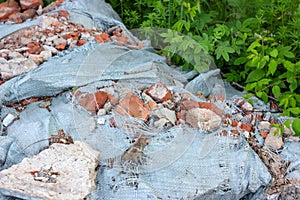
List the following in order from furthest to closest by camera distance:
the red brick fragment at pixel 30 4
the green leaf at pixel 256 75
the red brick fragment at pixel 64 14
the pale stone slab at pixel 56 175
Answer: the red brick fragment at pixel 30 4 → the red brick fragment at pixel 64 14 → the green leaf at pixel 256 75 → the pale stone slab at pixel 56 175

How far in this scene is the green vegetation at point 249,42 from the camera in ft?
8.25

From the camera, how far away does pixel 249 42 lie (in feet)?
9.20

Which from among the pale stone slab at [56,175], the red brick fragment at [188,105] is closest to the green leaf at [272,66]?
the red brick fragment at [188,105]

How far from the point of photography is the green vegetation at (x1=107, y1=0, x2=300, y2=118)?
8.25 ft

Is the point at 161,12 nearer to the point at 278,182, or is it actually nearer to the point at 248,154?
the point at 248,154

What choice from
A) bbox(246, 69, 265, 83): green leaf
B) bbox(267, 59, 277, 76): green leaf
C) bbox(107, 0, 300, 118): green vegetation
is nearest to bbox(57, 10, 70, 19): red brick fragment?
bbox(107, 0, 300, 118): green vegetation

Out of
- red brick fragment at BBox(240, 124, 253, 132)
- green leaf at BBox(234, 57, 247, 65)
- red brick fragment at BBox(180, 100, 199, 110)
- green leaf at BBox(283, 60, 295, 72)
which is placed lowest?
red brick fragment at BBox(240, 124, 253, 132)

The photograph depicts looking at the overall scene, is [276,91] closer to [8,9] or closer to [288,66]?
[288,66]

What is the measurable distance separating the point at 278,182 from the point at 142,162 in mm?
648

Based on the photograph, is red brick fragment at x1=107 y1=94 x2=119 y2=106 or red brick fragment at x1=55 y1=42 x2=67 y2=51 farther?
red brick fragment at x1=55 y1=42 x2=67 y2=51

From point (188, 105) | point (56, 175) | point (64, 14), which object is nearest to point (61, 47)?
point (64, 14)

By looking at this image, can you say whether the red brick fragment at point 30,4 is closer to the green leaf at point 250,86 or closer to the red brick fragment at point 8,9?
the red brick fragment at point 8,9

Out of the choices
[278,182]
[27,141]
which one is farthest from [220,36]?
[27,141]

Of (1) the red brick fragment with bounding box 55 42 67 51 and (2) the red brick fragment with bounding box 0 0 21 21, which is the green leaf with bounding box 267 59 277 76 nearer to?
(1) the red brick fragment with bounding box 55 42 67 51
